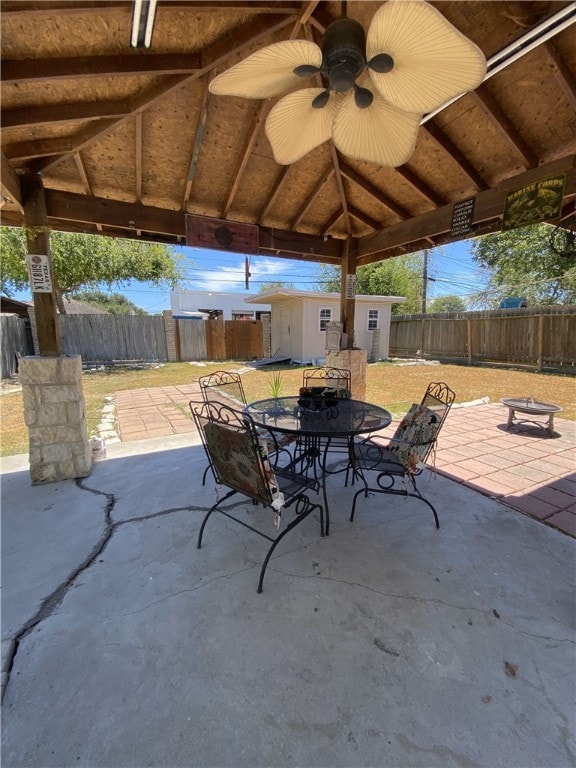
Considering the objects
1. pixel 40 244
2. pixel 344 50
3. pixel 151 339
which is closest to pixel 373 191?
pixel 344 50

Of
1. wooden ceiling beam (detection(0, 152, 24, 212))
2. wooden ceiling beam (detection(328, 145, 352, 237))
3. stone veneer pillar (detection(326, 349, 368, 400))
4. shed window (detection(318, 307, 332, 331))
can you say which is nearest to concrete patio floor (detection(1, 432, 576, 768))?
wooden ceiling beam (detection(0, 152, 24, 212))

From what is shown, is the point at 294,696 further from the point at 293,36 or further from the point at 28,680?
the point at 293,36

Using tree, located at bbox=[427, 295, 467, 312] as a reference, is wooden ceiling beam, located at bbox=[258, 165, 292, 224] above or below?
below

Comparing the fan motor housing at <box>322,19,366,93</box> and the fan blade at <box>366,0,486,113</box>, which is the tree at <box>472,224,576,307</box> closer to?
the fan blade at <box>366,0,486,113</box>

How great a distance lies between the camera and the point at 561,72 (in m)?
2.17

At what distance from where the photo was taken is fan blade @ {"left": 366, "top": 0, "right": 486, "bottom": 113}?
117 centimetres

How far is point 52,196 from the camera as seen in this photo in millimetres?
3283

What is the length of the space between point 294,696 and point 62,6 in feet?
10.6

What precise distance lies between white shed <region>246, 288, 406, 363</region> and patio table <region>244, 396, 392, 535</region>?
27.5 feet

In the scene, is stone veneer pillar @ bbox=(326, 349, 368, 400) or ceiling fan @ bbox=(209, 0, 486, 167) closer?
ceiling fan @ bbox=(209, 0, 486, 167)

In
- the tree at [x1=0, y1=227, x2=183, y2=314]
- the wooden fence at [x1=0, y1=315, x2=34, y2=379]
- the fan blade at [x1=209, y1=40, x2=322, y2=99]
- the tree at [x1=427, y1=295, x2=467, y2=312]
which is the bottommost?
the wooden fence at [x1=0, y1=315, x2=34, y2=379]

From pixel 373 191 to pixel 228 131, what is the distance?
5.78ft

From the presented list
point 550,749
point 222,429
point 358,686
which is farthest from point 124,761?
point 550,749

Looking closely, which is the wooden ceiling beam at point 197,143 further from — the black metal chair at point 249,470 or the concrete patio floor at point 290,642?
the concrete patio floor at point 290,642
